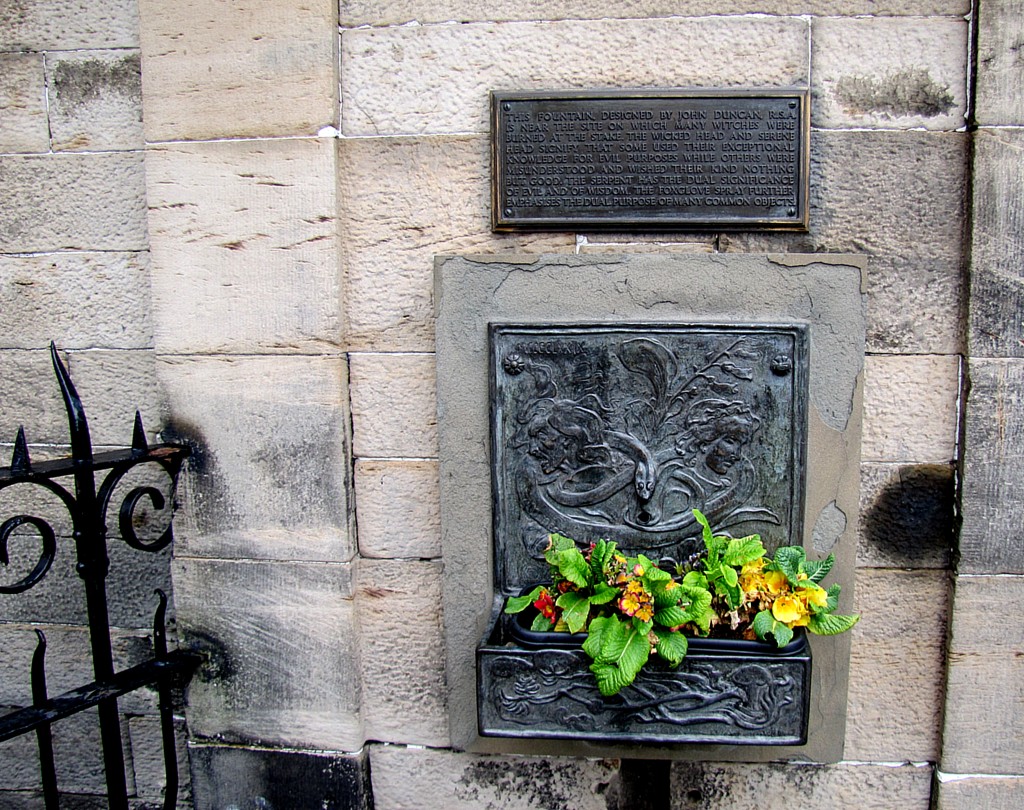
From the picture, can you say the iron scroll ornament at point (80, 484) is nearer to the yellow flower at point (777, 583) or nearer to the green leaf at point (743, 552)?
the green leaf at point (743, 552)

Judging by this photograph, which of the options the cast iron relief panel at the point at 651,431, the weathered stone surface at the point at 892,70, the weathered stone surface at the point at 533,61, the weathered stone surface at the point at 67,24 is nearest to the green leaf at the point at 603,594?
the cast iron relief panel at the point at 651,431

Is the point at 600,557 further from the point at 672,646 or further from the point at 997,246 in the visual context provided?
the point at 997,246

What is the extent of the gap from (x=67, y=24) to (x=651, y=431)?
2.46 meters

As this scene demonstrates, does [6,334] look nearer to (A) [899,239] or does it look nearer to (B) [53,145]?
(B) [53,145]

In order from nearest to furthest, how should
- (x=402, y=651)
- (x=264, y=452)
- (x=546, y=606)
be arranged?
(x=546, y=606) < (x=264, y=452) < (x=402, y=651)

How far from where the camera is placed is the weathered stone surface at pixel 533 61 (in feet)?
7.32

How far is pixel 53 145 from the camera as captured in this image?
2564 mm

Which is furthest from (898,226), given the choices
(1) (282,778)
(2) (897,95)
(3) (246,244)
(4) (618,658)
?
(1) (282,778)

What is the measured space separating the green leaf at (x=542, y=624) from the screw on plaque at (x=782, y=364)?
104cm

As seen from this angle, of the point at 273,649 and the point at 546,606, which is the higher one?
the point at 546,606

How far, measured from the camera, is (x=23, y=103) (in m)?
2.55

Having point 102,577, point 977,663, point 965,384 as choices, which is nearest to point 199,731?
point 102,577

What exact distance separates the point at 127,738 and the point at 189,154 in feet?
7.10

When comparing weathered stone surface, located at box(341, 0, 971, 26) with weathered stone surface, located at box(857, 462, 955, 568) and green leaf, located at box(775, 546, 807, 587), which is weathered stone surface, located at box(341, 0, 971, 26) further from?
green leaf, located at box(775, 546, 807, 587)
